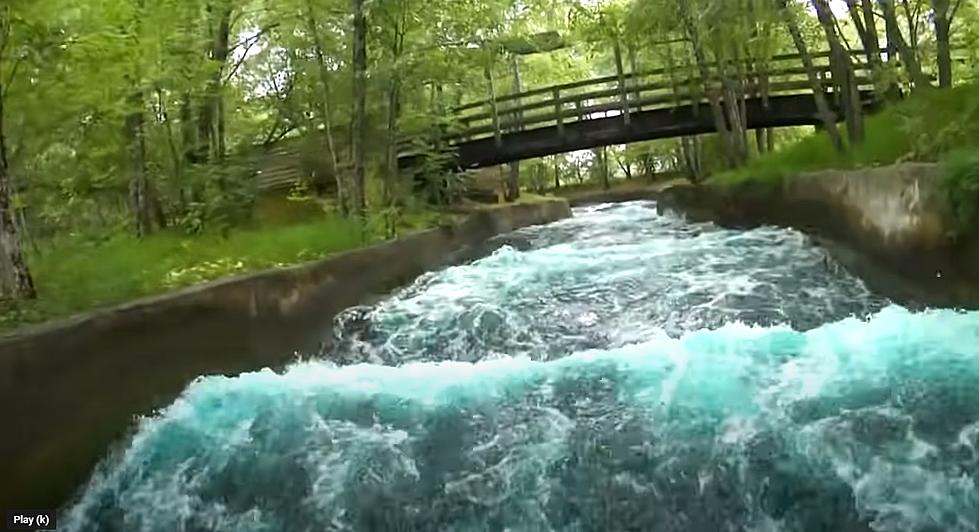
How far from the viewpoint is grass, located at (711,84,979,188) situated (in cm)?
799

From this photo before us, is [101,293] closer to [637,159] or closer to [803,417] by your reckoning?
[803,417]

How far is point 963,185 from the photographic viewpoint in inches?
265

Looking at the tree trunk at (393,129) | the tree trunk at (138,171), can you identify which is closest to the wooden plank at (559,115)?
the tree trunk at (393,129)

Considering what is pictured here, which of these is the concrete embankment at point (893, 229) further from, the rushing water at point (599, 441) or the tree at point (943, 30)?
the tree at point (943, 30)

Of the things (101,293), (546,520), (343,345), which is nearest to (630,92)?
(343,345)

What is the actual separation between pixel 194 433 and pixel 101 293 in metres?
1.67

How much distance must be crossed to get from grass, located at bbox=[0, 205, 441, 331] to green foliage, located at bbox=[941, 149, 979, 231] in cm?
589

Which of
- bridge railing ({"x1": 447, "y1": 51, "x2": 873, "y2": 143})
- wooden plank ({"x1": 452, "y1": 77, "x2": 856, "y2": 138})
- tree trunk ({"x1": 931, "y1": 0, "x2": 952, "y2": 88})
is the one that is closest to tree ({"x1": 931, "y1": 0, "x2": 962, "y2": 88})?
tree trunk ({"x1": 931, "y1": 0, "x2": 952, "y2": 88})

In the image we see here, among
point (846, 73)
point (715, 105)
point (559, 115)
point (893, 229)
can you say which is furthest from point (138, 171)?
point (715, 105)

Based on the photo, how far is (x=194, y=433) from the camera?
5.72 meters

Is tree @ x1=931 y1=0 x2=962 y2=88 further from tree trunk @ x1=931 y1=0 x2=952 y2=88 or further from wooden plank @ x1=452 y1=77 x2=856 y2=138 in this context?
wooden plank @ x1=452 y1=77 x2=856 y2=138

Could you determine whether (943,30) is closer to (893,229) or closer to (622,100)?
(893,229)

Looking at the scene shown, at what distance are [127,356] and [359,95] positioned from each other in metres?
6.35

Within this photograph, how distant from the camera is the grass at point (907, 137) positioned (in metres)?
7.99
